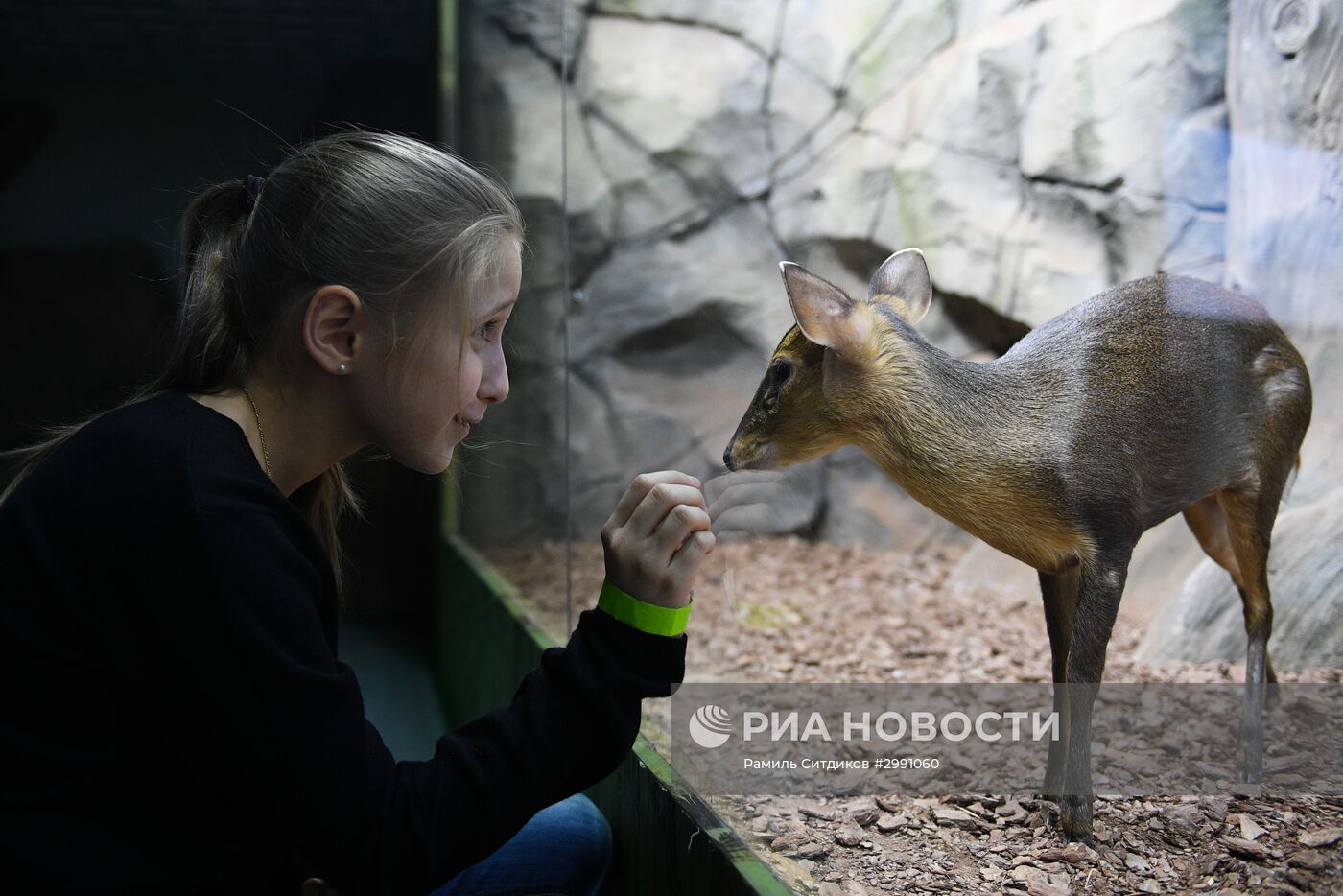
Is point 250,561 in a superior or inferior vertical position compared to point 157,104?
inferior

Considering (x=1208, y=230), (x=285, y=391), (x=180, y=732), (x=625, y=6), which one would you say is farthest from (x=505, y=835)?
(x=625, y=6)

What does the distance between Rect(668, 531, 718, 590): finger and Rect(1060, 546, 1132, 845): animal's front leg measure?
413 mm

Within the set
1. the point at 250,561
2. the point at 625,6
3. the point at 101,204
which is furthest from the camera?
the point at 101,204

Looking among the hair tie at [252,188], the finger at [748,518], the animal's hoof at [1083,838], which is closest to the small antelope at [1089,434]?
the animal's hoof at [1083,838]

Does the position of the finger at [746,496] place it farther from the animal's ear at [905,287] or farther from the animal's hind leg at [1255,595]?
the animal's hind leg at [1255,595]

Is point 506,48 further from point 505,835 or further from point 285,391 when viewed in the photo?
point 505,835

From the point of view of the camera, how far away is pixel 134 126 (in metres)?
3.14

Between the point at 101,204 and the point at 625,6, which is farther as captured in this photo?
the point at 101,204

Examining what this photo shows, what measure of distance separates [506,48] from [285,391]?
89.9 inches

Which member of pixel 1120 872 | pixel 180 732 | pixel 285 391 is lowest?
pixel 1120 872

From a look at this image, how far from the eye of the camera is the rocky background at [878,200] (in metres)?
1.21

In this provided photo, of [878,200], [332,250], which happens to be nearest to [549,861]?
[332,250]

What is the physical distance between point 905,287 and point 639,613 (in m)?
0.52

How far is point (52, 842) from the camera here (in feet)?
3.43
